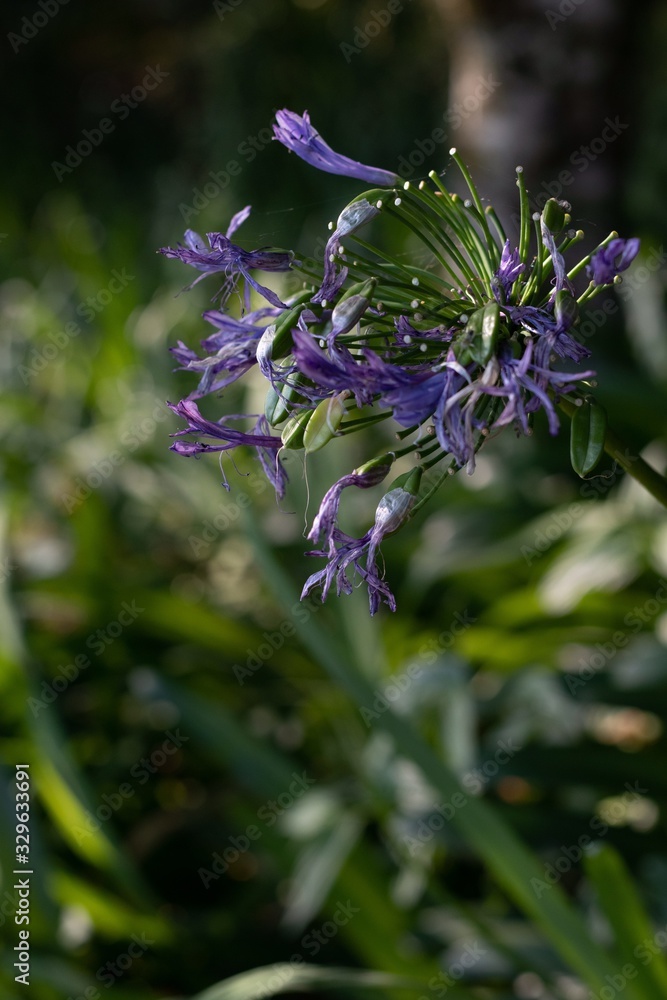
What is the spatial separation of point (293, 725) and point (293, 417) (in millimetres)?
1596

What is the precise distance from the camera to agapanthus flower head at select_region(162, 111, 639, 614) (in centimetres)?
59

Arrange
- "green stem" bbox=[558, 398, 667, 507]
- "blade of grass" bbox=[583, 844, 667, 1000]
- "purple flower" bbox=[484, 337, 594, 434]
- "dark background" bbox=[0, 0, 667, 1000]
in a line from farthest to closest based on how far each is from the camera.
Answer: "dark background" bbox=[0, 0, 667, 1000], "blade of grass" bbox=[583, 844, 667, 1000], "green stem" bbox=[558, 398, 667, 507], "purple flower" bbox=[484, 337, 594, 434]

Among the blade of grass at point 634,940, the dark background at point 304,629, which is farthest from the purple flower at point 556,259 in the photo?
the blade of grass at point 634,940

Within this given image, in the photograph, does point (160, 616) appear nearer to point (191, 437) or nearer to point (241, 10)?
point (191, 437)

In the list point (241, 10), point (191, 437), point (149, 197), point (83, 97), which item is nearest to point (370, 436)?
point (191, 437)

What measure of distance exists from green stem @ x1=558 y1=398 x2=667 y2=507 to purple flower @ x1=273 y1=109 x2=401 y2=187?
215 millimetres

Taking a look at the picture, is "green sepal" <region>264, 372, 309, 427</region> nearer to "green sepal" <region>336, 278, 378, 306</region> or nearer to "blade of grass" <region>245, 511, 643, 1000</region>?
"green sepal" <region>336, 278, 378, 306</region>

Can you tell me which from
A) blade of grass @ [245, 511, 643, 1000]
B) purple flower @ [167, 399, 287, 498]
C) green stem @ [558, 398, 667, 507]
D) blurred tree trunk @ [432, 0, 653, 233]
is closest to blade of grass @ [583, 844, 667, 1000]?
blade of grass @ [245, 511, 643, 1000]

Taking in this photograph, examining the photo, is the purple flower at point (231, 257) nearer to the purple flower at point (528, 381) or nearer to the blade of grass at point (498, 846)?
the purple flower at point (528, 381)

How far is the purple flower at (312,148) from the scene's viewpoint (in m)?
0.71

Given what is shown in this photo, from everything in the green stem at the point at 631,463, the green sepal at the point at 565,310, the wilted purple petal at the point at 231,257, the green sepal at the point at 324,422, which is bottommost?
the green stem at the point at 631,463

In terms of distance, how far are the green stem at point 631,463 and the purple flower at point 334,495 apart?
0.14 meters

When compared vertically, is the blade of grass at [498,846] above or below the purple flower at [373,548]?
below

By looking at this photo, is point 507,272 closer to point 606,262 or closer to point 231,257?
point 606,262
